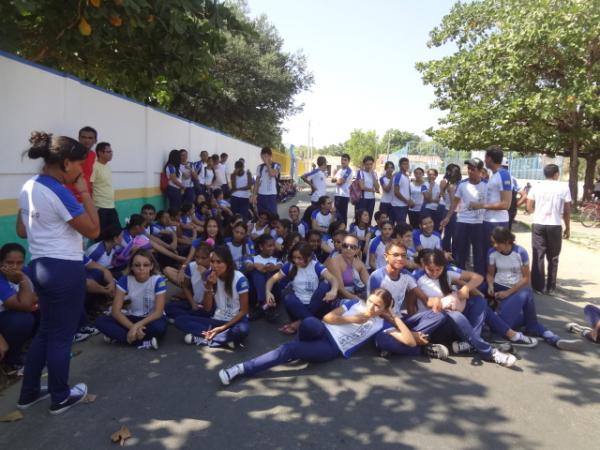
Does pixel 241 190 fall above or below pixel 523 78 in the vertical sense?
below

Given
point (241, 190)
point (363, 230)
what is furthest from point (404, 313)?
point (241, 190)

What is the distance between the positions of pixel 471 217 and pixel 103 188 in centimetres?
487

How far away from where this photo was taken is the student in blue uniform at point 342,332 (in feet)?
12.4

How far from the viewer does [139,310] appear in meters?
4.30

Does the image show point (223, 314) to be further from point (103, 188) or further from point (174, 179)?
point (174, 179)

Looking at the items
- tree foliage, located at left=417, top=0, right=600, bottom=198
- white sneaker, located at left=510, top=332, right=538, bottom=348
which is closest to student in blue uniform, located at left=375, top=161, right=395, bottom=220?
white sneaker, located at left=510, top=332, right=538, bottom=348

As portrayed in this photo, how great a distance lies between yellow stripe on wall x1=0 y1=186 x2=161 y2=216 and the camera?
4816mm

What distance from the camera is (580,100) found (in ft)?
41.3

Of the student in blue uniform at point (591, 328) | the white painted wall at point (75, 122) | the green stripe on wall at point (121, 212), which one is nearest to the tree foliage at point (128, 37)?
the white painted wall at point (75, 122)

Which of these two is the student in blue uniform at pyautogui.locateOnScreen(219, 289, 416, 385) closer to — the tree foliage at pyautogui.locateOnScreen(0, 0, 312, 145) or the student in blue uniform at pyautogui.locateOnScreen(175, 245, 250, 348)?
the student in blue uniform at pyautogui.locateOnScreen(175, 245, 250, 348)

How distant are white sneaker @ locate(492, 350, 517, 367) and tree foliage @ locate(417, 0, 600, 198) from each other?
11291 mm

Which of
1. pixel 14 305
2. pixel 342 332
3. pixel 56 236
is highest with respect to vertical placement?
pixel 56 236

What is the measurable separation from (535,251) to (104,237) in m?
5.75

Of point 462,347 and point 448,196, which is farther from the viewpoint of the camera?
point 448,196
